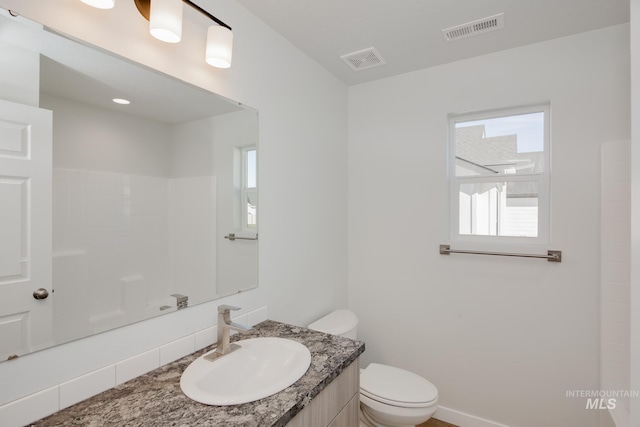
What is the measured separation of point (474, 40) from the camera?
1.94 metres

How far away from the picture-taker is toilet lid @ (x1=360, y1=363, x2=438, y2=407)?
1.69m

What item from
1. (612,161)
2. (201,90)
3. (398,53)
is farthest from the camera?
(398,53)

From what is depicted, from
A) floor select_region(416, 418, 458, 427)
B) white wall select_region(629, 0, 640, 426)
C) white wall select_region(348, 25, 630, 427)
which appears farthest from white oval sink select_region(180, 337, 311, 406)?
floor select_region(416, 418, 458, 427)

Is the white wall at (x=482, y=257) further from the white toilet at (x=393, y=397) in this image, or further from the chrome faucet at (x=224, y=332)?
the chrome faucet at (x=224, y=332)

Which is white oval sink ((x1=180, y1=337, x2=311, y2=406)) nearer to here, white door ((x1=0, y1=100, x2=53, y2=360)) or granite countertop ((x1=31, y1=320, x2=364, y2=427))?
granite countertop ((x1=31, y1=320, x2=364, y2=427))

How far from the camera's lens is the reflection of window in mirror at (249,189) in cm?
161

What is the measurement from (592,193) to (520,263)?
0.57 metres

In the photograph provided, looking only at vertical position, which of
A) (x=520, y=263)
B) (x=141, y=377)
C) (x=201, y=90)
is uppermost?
(x=201, y=90)

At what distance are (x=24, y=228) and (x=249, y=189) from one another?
91 cm

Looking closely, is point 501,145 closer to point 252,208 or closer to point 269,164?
point 269,164

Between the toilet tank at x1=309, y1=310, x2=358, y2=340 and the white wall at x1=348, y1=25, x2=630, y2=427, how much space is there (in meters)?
0.41

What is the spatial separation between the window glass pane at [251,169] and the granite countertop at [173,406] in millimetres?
892

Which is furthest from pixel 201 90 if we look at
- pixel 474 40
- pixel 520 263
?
pixel 520 263

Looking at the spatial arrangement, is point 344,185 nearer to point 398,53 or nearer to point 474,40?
point 398,53
